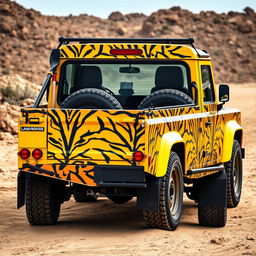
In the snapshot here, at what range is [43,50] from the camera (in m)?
57.2

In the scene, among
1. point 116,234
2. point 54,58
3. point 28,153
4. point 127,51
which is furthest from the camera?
point 127,51

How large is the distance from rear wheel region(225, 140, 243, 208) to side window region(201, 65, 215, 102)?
0.98 m

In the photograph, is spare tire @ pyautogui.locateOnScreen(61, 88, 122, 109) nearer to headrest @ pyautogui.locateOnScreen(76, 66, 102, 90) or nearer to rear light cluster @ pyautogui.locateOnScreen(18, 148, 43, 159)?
rear light cluster @ pyautogui.locateOnScreen(18, 148, 43, 159)

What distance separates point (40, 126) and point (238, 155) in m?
3.98

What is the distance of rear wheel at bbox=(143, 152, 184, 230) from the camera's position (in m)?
8.02

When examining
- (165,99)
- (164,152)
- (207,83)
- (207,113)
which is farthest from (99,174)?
(207,83)

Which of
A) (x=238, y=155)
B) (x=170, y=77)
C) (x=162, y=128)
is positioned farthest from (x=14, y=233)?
(x=238, y=155)

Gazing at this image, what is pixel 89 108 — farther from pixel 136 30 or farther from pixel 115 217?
pixel 136 30

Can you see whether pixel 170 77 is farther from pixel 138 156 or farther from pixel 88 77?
pixel 138 156

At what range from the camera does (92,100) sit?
8.46 metres

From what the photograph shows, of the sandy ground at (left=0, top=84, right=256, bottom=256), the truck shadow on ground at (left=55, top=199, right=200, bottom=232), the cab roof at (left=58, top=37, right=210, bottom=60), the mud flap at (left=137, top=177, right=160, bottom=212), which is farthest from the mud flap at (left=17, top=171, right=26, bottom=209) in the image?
the cab roof at (left=58, top=37, right=210, bottom=60)

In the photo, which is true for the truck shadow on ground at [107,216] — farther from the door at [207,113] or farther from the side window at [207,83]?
the side window at [207,83]

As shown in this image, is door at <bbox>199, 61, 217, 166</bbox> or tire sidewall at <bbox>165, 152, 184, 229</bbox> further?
door at <bbox>199, 61, 217, 166</bbox>

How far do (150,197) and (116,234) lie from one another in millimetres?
695
